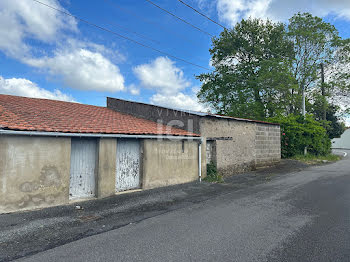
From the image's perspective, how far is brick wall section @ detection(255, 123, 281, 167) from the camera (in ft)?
44.3

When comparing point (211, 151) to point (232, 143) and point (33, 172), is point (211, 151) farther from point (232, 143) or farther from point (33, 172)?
point (33, 172)

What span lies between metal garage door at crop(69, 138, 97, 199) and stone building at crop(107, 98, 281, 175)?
4.89 m

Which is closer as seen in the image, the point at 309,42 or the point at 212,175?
the point at 212,175

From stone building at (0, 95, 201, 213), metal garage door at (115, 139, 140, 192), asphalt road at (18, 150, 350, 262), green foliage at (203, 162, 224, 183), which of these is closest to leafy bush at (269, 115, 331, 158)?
green foliage at (203, 162, 224, 183)

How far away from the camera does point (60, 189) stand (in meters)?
6.03

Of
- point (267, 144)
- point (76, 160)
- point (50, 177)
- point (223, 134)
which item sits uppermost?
point (223, 134)

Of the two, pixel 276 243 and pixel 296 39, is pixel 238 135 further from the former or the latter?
pixel 296 39

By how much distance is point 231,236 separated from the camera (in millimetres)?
3893

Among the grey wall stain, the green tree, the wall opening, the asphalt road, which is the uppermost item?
the green tree

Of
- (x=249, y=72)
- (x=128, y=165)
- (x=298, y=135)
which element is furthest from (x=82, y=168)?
(x=249, y=72)

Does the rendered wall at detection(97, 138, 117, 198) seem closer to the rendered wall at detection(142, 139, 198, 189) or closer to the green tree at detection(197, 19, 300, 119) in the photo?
the rendered wall at detection(142, 139, 198, 189)

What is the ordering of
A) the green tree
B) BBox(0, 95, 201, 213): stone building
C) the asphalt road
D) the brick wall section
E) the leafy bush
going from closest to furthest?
the asphalt road < BBox(0, 95, 201, 213): stone building < the brick wall section < the leafy bush < the green tree

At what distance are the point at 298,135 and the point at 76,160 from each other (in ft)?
59.0

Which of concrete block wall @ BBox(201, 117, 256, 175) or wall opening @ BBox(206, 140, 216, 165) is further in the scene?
wall opening @ BBox(206, 140, 216, 165)
